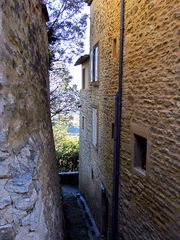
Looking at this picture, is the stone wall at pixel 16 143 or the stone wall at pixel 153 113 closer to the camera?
the stone wall at pixel 16 143

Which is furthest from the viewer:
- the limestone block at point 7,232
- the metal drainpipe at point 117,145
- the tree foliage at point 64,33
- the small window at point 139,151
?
the tree foliage at point 64,33

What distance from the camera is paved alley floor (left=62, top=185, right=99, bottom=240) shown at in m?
9.84

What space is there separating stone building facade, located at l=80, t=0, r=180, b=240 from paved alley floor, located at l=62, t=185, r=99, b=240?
1192 millimetres

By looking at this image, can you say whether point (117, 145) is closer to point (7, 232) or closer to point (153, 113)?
point (153, 113)

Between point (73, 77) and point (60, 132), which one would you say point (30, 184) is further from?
point (60, 132)

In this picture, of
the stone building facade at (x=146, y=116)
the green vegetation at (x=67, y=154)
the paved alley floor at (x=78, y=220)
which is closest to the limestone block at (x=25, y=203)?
the stone building facade at (x=146, y=116)

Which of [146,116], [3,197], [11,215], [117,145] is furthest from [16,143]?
[117,145]

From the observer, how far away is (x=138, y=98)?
19.3ft

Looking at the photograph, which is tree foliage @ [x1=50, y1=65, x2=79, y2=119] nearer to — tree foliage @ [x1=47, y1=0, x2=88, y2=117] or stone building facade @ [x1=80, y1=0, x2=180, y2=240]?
tree foliage @ [x1=47, y1=0, x2=88, y2=117]

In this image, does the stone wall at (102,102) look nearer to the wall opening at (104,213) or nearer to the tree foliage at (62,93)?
the wall opening at (104,213)

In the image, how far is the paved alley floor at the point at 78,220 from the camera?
9836 mm

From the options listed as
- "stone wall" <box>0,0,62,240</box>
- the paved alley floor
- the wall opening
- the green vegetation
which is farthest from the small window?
the green vegetation

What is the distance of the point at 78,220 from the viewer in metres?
11.6

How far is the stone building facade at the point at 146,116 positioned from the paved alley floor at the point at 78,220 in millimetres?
1192
